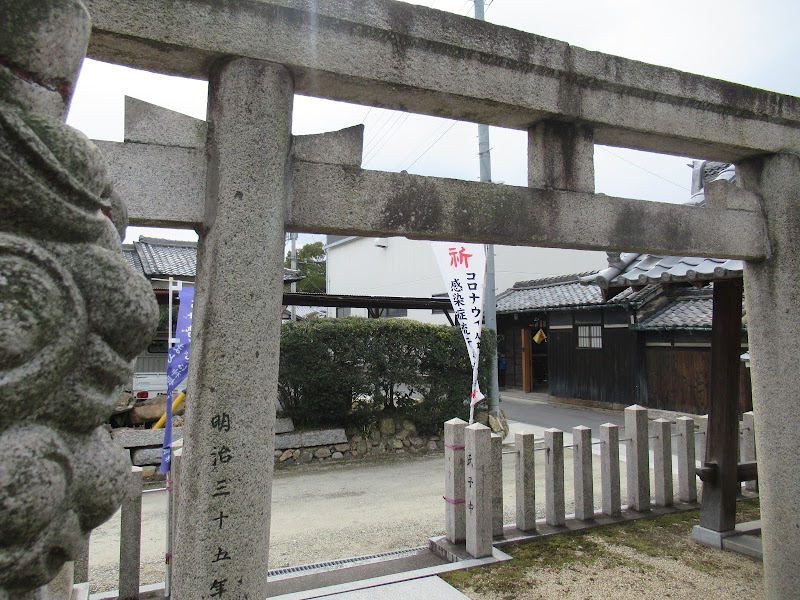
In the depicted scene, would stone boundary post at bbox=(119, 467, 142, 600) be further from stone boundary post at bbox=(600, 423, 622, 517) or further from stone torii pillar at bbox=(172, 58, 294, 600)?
stone boundary post at bbox=(600, 423, 622, 517)

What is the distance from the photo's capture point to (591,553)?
4992mm

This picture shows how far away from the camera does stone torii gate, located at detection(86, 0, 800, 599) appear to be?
2.20 meters

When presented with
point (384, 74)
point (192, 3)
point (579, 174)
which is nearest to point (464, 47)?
point (384, 74)

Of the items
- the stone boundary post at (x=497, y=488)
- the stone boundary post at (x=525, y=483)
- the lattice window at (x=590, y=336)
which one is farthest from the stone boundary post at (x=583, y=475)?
the lattice window at (x=590, y=336)

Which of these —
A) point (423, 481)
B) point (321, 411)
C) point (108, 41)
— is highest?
point (108, 41)

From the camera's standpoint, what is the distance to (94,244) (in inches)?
48.6

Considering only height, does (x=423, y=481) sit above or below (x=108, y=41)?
below

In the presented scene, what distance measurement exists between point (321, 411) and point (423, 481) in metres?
2.53

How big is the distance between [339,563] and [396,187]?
399 cm

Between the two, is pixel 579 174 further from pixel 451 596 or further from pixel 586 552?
pixel 586 552

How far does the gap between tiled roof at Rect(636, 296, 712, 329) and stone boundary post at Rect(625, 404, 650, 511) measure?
25.5ft

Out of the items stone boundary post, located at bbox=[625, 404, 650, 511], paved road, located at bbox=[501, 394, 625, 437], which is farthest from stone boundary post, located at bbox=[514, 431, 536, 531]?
paved road, located at bbox=[501, 394, 625, 437]

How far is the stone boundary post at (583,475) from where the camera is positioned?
5754 millimetres

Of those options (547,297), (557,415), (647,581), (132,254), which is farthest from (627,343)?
(132,254)
